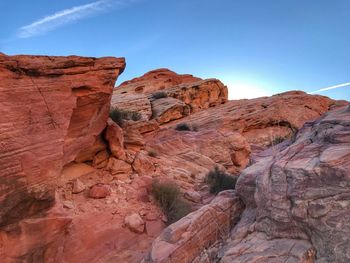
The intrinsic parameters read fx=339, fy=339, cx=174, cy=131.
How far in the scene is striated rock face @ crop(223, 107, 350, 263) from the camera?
3.98m

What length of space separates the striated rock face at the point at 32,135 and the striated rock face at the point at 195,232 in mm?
2401

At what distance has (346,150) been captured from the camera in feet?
15.1

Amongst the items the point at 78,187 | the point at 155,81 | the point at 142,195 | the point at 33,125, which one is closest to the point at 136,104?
the point at 155,81

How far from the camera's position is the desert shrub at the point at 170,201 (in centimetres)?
855

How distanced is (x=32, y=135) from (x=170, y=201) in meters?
4.11

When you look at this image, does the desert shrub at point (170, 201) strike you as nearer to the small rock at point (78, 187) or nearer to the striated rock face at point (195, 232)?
the small rock at point (78, 187)

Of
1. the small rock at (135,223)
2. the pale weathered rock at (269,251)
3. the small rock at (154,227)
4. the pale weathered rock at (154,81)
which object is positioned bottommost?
the small rock at (154,227)

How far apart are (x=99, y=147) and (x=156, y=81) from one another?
984 inches

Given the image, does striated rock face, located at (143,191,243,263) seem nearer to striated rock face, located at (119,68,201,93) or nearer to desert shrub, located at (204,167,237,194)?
desert shrub, located at (204,167,237,194)

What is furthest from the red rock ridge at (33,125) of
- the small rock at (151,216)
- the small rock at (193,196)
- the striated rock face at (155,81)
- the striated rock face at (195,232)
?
the striated rock face at (155,81)

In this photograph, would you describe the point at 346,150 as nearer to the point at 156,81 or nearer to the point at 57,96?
the point at 57,96

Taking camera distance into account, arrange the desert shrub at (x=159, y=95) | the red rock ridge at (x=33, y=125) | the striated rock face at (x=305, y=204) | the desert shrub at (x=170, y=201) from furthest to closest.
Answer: the desert shrub at (x=159, y=95) → the desert shrub at (x=170, y=201) → the red rock ridge at (x=33, y=125) → the striated rock face at (x=305, y=204)

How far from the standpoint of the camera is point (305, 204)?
171 inches

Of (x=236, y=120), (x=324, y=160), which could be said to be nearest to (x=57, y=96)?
(x=324, y=160)
